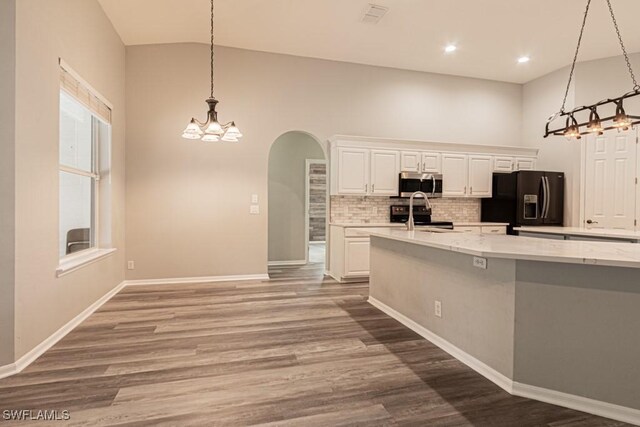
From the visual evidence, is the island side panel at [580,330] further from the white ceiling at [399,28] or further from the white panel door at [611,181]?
the white panel door at [611,181]

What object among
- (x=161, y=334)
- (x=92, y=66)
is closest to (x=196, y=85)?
(x=92, y=66)

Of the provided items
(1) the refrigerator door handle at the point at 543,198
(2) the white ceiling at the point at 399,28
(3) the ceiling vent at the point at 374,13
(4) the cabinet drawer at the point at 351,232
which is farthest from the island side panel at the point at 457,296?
(1) the refrigerator door handle at the point at 543,198

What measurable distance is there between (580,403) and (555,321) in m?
0.48

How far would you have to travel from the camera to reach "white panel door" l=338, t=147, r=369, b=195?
546 cm

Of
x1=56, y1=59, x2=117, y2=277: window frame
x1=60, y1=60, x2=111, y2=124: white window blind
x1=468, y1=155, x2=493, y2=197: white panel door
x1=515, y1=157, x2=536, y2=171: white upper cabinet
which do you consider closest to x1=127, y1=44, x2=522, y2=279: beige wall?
x1=56, y1=59, x2=117, y2=277: window frame

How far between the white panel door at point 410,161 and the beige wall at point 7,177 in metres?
4.89

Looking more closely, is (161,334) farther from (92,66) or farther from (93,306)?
(92,66)

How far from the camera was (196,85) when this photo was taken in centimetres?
520

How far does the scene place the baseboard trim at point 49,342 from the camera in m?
2.39

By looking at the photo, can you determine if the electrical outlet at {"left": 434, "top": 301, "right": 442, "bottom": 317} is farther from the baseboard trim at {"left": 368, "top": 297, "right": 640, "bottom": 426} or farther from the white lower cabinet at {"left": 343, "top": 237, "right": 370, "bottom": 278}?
the white lower cabinet at {"left": 343, "top": 237, "right": 370, "bottom": 278}

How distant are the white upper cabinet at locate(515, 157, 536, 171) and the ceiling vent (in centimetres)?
376

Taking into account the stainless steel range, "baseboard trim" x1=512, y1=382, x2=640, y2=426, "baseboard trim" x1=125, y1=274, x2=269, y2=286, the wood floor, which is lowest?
the wood floor

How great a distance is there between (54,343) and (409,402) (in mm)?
2957

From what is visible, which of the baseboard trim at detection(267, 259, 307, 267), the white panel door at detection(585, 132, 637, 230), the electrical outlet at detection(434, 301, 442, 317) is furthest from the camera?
the baseboard trim at detection(267, 259, 307, 267)
